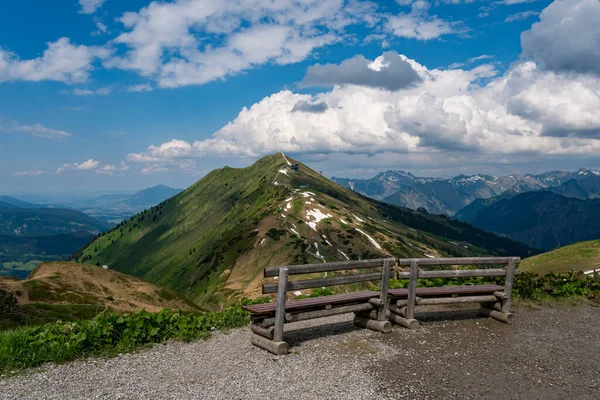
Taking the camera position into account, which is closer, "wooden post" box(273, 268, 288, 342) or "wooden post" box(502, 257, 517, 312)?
"wooden post" box(273, 268, 288, 342)

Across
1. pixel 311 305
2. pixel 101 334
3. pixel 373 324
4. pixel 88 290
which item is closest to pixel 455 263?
pixel 373 324

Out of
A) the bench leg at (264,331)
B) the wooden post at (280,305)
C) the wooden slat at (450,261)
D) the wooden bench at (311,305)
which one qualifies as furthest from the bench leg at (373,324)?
the bench leg at (264,331)

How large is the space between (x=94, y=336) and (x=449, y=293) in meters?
12.7

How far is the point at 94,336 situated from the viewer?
40.6 feet

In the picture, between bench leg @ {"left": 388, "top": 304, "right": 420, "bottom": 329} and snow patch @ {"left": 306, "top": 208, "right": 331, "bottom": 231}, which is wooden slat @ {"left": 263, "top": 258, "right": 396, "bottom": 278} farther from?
snow patch @ {"left": 306, "top": 208, "right": 331, "bottom": 231}

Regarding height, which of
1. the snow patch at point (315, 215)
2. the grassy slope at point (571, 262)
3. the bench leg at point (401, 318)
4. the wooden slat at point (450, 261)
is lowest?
the snow patch at point (315, 215)

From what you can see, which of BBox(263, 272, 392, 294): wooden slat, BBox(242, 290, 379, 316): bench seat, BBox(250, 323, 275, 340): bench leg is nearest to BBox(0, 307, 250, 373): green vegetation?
BBox(250, 323, 275, 340): bench leg

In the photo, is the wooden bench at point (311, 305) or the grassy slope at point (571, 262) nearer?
the wooden bench at point (311, 305)

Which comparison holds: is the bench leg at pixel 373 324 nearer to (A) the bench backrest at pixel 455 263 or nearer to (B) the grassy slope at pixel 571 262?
(A) the bench backrest at pixel 455 263

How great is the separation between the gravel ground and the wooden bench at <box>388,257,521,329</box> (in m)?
0.91

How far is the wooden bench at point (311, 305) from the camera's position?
500 inches

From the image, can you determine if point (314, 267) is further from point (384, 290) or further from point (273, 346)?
point (384, 290)

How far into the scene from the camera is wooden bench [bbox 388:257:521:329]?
15.4m

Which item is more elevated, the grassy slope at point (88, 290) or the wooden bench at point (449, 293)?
the wooden bench at point (449, 293)
